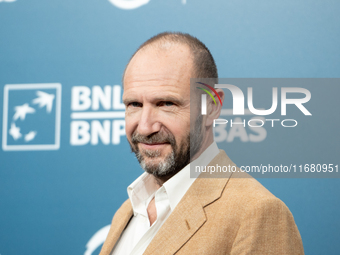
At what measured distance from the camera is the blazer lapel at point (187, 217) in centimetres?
105

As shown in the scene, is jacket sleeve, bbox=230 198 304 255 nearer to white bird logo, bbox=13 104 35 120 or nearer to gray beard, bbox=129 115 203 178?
gray beard, bbox=129 115 203 178

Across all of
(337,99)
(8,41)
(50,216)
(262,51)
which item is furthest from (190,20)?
(50,216)

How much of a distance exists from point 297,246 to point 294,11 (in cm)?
168

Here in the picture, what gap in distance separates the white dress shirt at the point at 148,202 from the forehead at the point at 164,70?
279mm

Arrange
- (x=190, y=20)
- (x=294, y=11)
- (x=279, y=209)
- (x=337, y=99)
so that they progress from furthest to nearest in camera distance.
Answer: (x=190, y=20)
(x=294, y=11)
(x=337, y=99)
(x=279, y=209)

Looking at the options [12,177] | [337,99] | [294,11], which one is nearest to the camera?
[337,99]

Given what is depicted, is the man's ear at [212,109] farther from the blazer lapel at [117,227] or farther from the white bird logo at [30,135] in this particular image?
the white bird logo at [30,135]

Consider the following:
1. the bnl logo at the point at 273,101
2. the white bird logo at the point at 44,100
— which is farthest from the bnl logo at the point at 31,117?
the bnl logo at the point at 273,101

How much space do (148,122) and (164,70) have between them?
0.18 meters

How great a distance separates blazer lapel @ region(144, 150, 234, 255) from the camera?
3.46ft

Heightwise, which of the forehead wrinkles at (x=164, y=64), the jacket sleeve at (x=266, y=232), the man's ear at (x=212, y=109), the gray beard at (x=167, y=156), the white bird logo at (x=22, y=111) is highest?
the forehead wrinkles at (x=164, y=64)

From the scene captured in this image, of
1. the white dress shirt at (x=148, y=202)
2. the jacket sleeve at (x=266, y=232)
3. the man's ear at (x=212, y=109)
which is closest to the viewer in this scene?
the jacket sleeve at (x=266, y=232)

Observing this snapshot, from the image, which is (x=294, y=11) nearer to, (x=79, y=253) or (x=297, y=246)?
(x=297, y=246)

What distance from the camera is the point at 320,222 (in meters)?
2.11
